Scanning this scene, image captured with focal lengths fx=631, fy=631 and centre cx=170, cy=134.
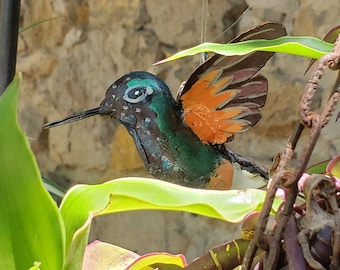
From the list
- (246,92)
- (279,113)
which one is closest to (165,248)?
(279,113)

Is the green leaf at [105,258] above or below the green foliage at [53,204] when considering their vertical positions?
below

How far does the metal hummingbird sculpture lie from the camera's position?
59 centimetres

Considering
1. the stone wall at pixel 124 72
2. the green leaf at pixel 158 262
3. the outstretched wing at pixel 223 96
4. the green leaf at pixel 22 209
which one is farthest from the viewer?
the stone wall at pixel 124 72

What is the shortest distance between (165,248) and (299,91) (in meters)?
0.47

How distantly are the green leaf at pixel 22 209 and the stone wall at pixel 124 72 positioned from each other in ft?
3.08

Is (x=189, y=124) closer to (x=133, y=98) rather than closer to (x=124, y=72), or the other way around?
(x=133, y=98)

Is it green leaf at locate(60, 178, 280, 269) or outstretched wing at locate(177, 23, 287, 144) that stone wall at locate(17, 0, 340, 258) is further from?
green leaf at locate(60, 178, 280, 269)

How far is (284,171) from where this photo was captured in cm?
34

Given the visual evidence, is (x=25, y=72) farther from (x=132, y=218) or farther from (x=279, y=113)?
(x=279, y=113)

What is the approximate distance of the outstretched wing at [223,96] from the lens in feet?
1.82

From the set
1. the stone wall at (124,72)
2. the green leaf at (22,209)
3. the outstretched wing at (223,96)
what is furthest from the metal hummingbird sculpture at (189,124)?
the stone wall at (124,72)

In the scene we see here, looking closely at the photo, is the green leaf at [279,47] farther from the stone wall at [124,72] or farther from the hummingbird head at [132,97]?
the stone wall at [124,72]

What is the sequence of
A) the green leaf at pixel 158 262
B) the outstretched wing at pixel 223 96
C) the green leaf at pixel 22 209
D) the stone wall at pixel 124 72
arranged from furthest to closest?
the stone wall at pixel 124 72, the outstretched wing at pixel 223 96, the green leaf at pixel 158 262, the green leaf at pixel 22 209

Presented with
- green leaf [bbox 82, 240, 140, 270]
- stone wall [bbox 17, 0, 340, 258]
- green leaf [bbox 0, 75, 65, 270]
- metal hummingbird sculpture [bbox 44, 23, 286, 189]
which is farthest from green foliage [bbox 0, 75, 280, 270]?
stone wall [bbox 17, 0, 340, 258]
